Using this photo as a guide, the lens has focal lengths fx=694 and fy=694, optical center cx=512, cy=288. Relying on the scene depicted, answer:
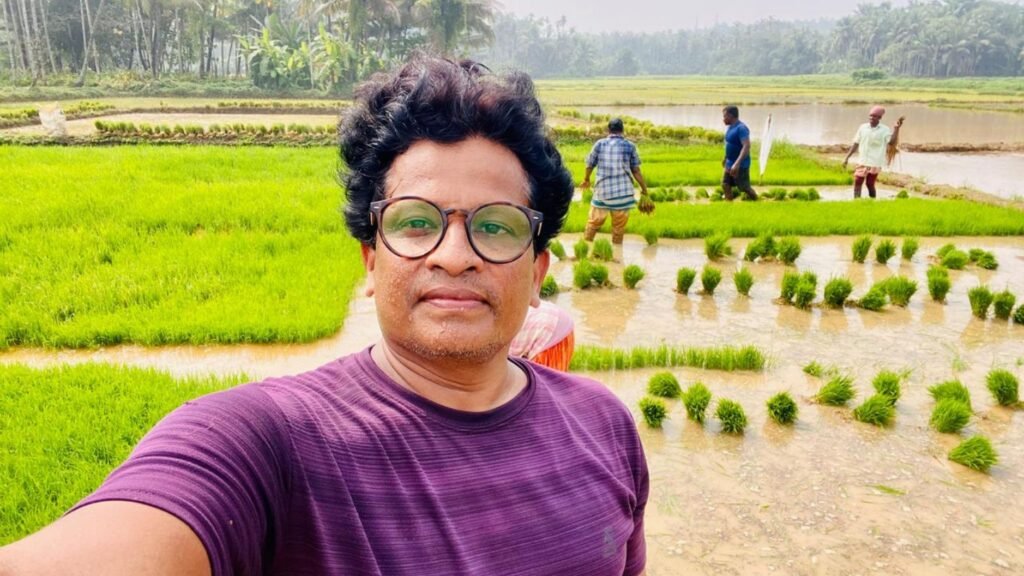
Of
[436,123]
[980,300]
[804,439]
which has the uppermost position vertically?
[436,123]

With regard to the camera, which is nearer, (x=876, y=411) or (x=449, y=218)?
(x=449, y=218)

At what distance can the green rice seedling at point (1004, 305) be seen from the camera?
18.9ft

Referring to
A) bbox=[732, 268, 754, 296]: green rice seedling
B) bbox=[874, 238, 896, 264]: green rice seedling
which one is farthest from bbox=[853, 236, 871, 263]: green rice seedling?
bbox=[732, 268, 754, 296]: green rice seedling

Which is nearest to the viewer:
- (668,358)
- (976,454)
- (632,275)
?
(976,454)

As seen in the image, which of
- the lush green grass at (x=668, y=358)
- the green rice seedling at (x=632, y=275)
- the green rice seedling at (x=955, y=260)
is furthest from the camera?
the green rice seedling at (x=955, y=260)

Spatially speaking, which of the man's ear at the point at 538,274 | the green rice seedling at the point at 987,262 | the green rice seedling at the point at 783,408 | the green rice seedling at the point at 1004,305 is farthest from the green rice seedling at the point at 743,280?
the man's ear at the point at 538,274

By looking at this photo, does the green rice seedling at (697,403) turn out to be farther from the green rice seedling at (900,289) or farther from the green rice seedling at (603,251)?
the green rice seedling at (603,251)

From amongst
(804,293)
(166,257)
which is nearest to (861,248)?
Result: (804,293)

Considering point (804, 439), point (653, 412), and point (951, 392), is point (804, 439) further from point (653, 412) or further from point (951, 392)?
point (951, 392)

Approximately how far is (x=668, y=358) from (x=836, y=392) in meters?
1.10

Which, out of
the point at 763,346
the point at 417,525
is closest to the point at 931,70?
the point at 763,346

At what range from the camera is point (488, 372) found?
1183 mm

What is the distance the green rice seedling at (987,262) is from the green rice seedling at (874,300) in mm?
2305

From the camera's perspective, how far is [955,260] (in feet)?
24.0
